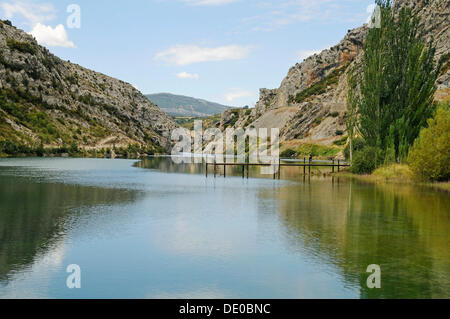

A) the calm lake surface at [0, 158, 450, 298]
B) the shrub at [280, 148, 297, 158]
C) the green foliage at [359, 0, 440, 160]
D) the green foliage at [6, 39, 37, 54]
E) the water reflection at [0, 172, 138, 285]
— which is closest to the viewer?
the calm lake surface at [0, 158, 450, 298]

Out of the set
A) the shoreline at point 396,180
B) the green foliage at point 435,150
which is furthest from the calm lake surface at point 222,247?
the shoreline at point 396,180

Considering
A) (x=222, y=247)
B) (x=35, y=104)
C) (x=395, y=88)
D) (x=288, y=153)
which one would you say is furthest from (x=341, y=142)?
(x=222, y=247)

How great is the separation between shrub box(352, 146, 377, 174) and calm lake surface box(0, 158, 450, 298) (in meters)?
26.9

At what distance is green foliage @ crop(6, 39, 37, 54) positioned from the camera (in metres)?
174

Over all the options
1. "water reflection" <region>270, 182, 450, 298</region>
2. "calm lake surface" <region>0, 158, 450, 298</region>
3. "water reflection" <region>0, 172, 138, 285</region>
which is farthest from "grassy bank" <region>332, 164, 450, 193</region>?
"water reflection" <region>0, 172, 138, 285</region>

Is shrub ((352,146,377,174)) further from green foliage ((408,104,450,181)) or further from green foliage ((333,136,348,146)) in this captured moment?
green foliage ((333,136,348,146))

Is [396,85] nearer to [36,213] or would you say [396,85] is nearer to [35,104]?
[36,213]

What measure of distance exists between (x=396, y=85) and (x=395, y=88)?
16.8 inches

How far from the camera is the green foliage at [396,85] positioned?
60.1m

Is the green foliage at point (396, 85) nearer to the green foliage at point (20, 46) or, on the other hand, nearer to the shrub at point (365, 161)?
the shrub at point (365, 161)

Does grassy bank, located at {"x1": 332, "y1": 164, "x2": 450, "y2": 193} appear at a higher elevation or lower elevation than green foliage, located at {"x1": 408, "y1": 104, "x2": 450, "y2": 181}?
lower
